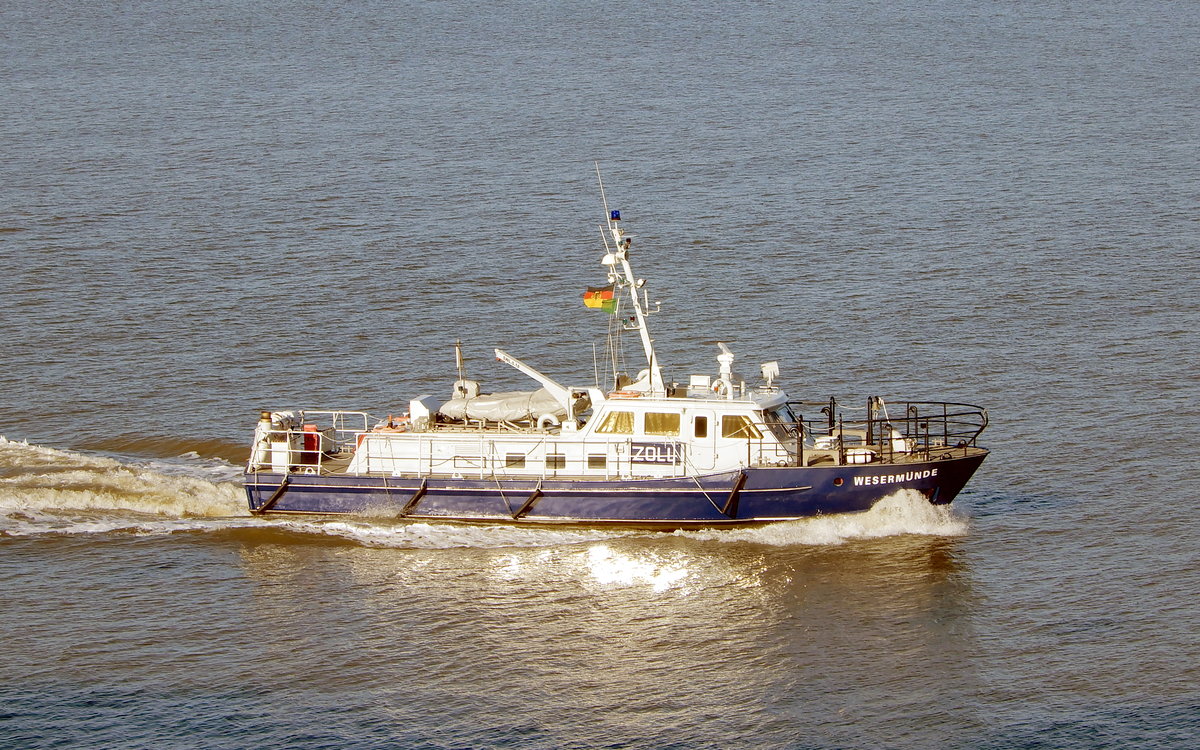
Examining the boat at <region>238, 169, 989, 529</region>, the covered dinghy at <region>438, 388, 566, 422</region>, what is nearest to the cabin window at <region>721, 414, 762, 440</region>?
the boat at <region>238, 169, 989, 529</region>

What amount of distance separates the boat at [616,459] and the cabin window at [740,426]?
3 cm

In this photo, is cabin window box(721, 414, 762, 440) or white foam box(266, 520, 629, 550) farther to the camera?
white foam box(266, 520, 629, 550)

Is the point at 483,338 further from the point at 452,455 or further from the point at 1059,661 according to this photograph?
the point at 1059,661

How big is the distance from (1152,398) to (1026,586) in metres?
13.0

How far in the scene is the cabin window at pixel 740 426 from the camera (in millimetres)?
35344

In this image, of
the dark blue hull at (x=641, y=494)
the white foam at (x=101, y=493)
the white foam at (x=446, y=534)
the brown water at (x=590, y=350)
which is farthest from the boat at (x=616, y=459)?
the white foam at (x=101, y=493)

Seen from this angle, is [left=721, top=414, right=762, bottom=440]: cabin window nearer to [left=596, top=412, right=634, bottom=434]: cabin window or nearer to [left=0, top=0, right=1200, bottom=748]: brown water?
[left=596, top=412, right=634, bottom=434]: cabin window

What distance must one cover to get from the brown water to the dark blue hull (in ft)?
1.74

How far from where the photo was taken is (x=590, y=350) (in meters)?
48.1

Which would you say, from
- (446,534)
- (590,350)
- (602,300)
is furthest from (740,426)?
(590,350)

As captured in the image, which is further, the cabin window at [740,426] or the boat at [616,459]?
the cabin window at [740,426]

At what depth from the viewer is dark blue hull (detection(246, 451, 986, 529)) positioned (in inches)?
1371

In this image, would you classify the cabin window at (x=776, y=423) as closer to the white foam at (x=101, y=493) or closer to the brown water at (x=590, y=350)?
the brown water at (x=590, y=350)

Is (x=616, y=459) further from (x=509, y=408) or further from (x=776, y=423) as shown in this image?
(x=776, y=423)
